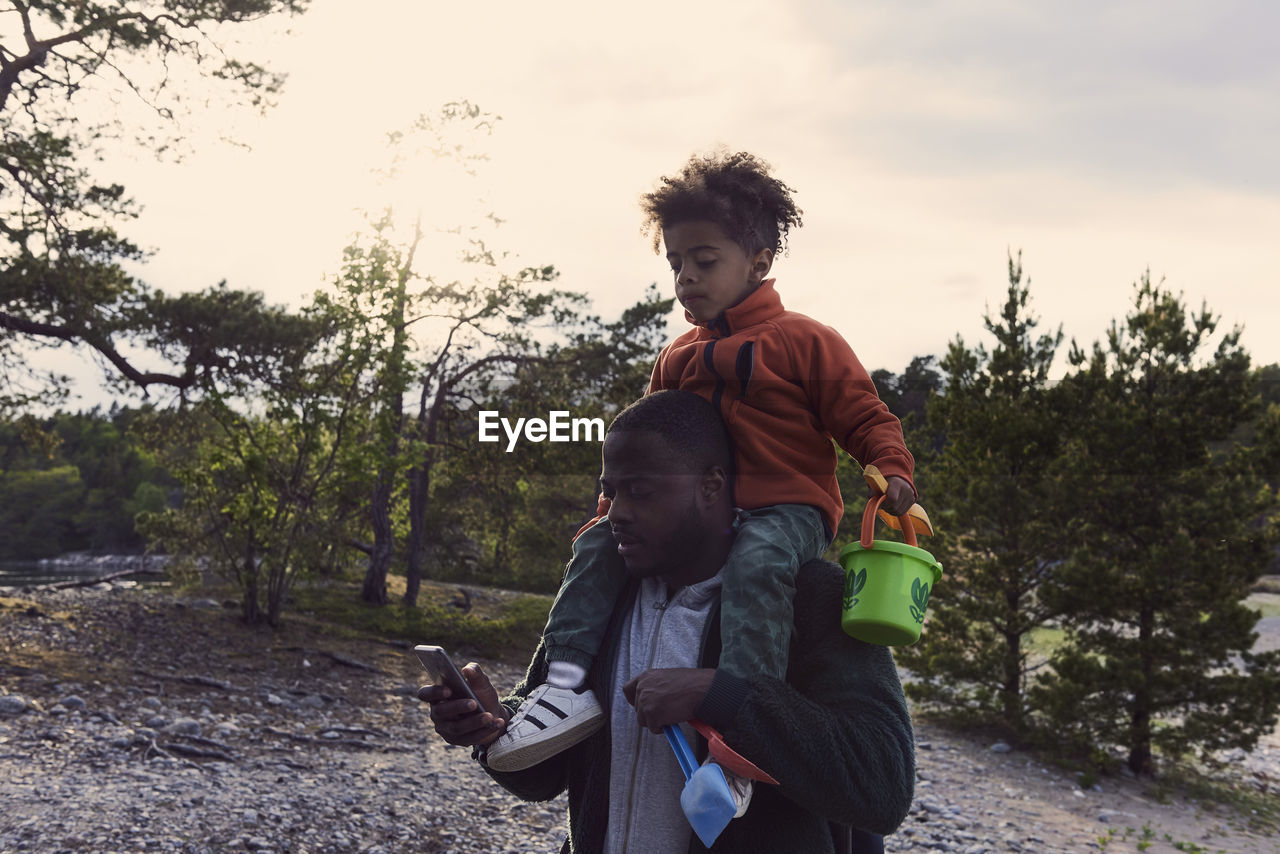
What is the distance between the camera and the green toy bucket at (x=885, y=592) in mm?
1365

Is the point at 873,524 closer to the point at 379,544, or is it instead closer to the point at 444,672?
the point at 444,672

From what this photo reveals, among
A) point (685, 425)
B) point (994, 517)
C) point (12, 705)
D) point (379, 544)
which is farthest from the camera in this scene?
point (379, 544)

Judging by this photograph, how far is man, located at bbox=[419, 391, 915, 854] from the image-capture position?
132cm

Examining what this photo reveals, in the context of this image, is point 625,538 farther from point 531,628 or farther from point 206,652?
point 531,628

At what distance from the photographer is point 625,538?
59.4 inches

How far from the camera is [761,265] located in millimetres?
1930

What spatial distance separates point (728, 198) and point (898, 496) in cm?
69

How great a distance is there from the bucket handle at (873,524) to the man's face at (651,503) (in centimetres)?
28

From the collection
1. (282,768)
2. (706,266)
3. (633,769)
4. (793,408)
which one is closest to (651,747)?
(633,769)

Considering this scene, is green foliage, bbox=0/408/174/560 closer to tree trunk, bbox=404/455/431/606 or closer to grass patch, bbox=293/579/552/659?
tree trunk, bbox=404/455/431/606

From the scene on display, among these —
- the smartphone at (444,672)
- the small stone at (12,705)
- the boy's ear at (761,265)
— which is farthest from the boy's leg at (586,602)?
the small stone at (12,705)

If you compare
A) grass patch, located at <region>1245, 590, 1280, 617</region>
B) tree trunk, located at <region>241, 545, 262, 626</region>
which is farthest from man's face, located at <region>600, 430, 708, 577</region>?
grass patch, located at <region>1245, 590, 1280, 617</region>

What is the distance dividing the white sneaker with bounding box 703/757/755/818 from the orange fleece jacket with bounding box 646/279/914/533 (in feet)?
1.62

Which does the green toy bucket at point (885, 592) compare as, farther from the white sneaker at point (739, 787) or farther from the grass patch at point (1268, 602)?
the grass patch at point (1268, 602)
